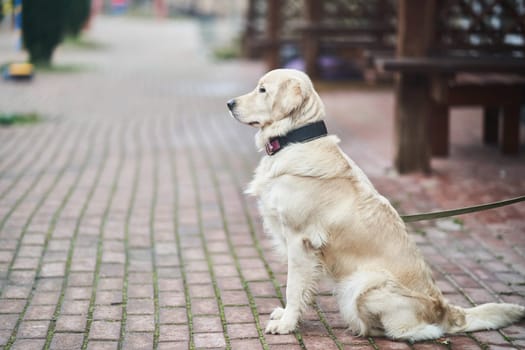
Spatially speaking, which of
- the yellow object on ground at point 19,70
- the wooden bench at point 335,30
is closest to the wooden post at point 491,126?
the wooden bench at point 335,30

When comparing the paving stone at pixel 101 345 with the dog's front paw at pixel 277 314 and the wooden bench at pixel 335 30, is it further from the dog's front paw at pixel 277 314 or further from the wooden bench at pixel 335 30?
the wooden bench at pixel 335 30

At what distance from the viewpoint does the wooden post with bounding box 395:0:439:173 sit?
7531mm

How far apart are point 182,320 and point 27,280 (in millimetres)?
1185

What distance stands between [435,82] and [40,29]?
44.5 ft

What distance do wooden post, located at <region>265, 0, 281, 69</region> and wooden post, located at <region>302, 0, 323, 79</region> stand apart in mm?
825

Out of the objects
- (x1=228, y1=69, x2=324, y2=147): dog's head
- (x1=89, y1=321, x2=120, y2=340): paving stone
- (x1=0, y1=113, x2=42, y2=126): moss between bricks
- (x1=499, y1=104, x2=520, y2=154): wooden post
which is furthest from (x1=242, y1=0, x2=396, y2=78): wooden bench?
(x1=89, y1=321, x2=120, y2=340): paving stone

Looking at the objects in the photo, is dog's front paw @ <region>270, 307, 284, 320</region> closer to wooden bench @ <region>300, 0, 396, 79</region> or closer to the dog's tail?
the dog's tail

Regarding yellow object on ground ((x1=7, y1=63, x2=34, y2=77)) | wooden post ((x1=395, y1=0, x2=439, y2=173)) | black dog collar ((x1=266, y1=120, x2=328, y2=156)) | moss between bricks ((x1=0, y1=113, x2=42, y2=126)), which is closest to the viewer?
black dog collar ((x1=266, y1=120, x2=328, y2=156))

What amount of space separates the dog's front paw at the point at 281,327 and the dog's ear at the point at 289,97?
107cm

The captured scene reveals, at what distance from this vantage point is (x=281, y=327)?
3.90 metres

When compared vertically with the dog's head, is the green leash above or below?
below

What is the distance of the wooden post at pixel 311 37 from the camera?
14.2 meters

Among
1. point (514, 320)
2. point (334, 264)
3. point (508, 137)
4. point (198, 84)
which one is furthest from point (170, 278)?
point (198, 84)

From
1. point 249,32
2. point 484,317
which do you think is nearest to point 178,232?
point 484,317
